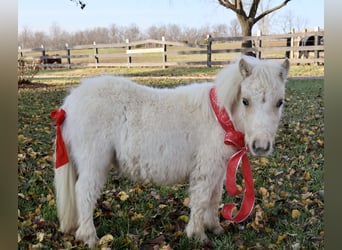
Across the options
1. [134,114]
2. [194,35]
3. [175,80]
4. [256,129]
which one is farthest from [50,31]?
[256,129]

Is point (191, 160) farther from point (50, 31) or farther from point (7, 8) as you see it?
point (7, 8)

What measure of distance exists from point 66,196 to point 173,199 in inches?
23.3

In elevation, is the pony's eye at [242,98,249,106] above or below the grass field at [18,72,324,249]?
above

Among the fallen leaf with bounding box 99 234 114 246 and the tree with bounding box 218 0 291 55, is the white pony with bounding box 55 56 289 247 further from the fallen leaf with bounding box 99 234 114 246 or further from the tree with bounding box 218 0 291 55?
the tree with bounding box 218 0 291 55

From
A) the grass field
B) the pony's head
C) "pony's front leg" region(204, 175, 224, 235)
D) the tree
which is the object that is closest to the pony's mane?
the pony's head

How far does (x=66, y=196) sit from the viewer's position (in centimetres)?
151

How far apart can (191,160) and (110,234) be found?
48 cm

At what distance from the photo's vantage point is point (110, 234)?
1.50m

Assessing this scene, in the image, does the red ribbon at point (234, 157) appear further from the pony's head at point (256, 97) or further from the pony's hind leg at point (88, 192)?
the pony's hind leg at point (88, 192)

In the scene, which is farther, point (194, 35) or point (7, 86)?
point (194, 35)

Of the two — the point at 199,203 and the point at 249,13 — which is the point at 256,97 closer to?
the point at 249,13

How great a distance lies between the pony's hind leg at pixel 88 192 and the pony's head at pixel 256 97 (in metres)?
0.60

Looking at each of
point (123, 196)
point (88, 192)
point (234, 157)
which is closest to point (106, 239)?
point (88, 192)

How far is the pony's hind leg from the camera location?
4.78ft
